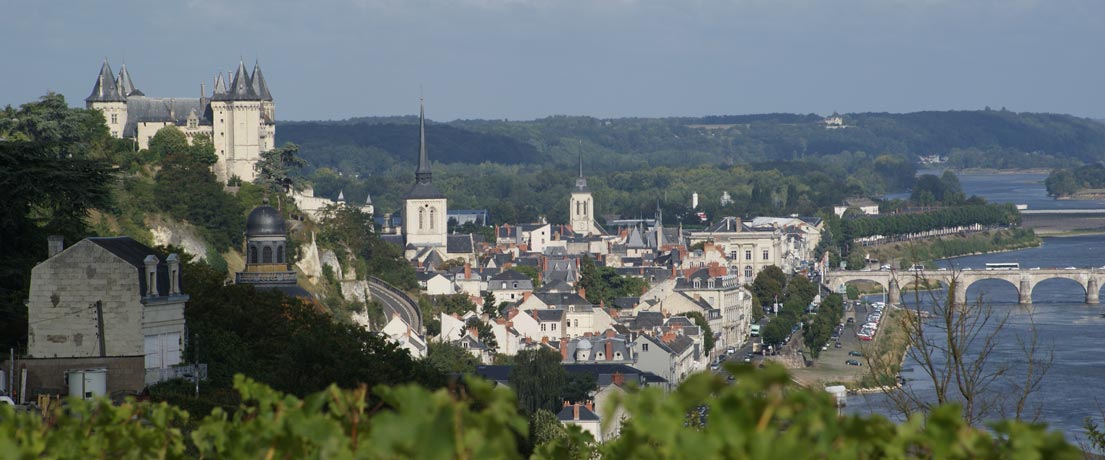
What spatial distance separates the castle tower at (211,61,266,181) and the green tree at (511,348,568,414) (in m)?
15.2

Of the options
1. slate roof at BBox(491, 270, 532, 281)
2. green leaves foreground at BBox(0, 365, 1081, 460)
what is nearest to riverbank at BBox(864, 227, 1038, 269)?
slate roof at BBox(491, 270, 532, 281)

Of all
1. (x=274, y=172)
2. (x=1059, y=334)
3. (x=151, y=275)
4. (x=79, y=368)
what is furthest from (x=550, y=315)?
(x=79, y=368)

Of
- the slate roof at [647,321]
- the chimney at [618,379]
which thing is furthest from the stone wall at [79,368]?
the slate roof at [647,321]

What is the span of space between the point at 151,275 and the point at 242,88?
139 ft

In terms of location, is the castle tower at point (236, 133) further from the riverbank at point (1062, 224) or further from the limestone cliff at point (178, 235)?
the riverbank at point (1062, 224)

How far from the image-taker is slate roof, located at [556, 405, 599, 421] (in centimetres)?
4466

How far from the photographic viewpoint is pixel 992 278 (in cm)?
10694

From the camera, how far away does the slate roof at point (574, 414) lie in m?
44.7

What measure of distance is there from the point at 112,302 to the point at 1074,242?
14233cm

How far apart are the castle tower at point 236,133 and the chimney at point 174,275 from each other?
39988 mm

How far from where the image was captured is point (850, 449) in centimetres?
618

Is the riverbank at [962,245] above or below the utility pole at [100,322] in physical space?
below

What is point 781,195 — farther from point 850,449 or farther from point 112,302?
point 850,449

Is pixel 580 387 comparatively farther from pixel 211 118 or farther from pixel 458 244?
pixel 458 244
